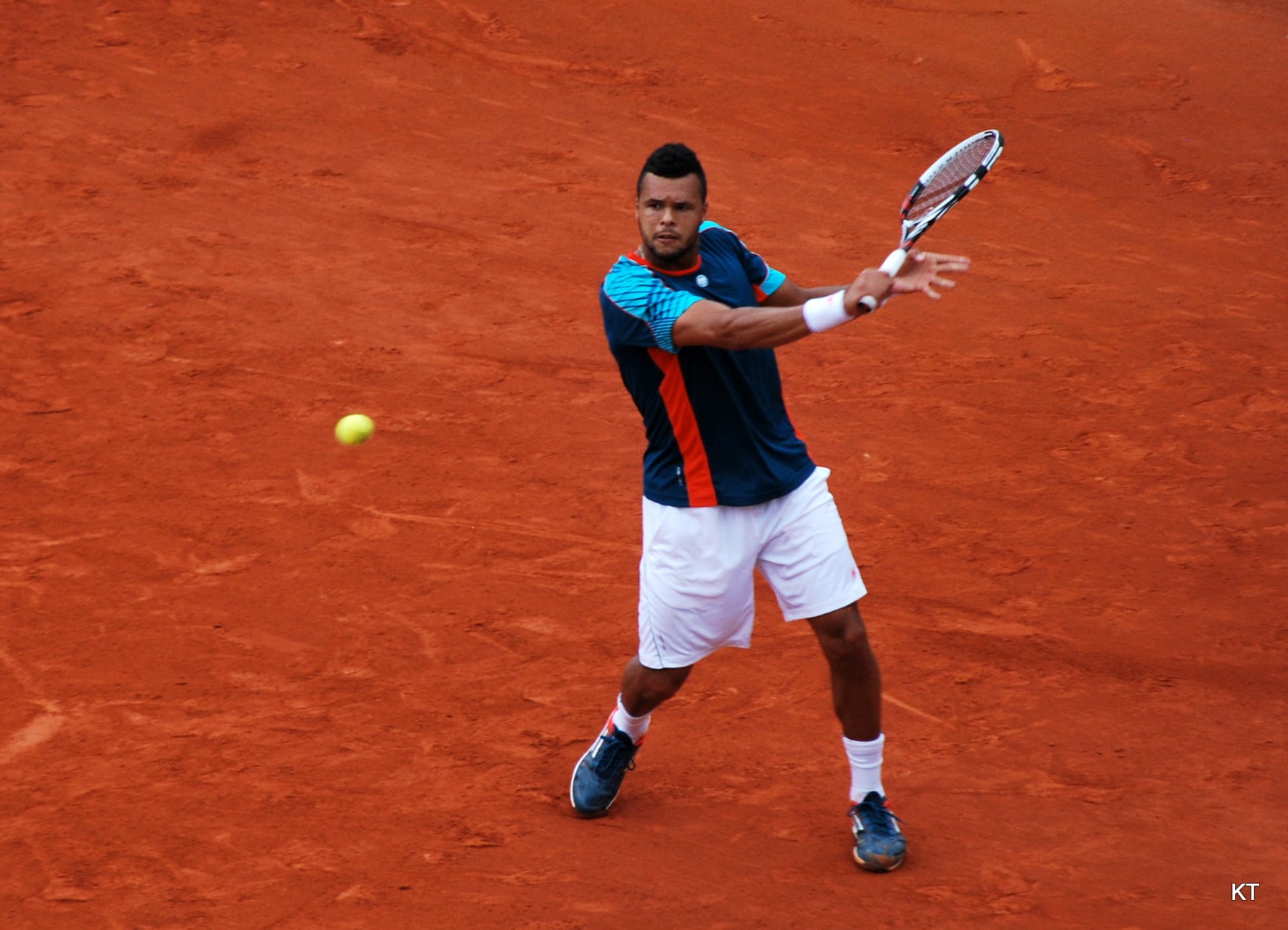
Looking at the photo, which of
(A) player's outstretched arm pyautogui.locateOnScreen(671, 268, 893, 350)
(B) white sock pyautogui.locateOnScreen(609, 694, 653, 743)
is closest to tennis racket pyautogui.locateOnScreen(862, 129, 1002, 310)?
(A) player's outstretched arm pyautogui.locateOnScreen(671, 268, 893, 350)

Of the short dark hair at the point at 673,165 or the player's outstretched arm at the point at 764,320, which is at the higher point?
the short dark hair at the point at 673,165

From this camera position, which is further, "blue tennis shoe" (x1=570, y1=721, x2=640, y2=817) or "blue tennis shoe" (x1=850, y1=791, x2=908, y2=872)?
"blue tennis shoe" (x1=570, y1=721, x2=640, y2=817)

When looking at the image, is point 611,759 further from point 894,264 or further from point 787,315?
point 894,264

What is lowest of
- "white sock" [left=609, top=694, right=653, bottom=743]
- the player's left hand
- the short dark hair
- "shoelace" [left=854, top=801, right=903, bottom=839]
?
"shoelace" [left=854, top=801, right=903, bottom=839]

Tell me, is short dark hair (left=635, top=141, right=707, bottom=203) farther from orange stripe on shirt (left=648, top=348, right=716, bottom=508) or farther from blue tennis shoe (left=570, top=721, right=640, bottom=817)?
blue tennis shoe (left=570, top=721, right=640, bottom=817)

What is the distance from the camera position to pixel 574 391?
27.9 feet

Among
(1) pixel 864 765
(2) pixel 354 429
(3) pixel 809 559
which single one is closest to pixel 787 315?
(3) pixel 809 559

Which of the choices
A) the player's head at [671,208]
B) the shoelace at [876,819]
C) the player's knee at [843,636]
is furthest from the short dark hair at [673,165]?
the shoelace at [876,819]

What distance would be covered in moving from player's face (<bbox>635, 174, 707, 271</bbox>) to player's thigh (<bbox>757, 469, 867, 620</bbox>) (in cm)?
89

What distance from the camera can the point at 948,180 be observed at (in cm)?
482

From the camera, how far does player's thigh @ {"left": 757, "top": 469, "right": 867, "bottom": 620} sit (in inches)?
177

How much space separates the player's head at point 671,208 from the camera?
4.36m

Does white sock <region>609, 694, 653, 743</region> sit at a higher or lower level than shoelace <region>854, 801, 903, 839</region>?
higher

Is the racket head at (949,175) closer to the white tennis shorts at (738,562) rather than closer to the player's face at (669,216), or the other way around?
the player's face at (669,216)
